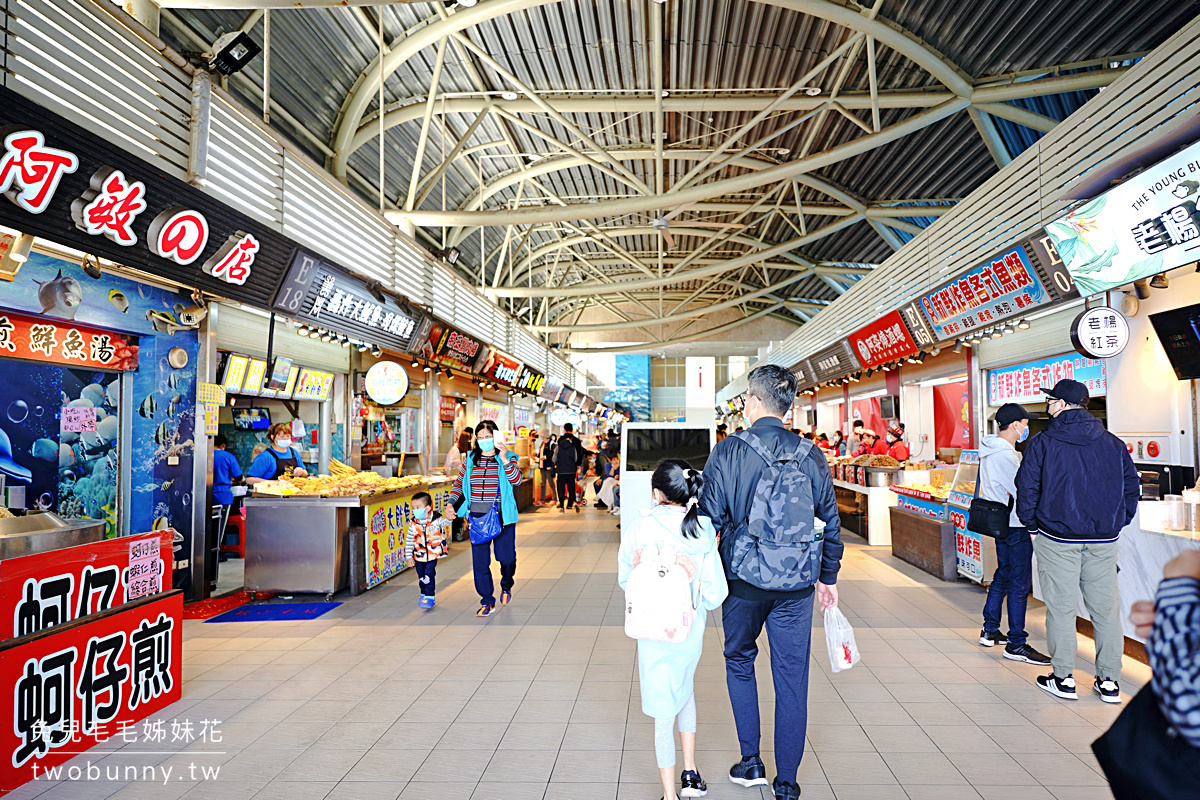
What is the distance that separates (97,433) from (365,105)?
208 inches

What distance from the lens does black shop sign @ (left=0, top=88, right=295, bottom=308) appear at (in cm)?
348

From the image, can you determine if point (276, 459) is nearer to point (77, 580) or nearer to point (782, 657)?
point (77, 580)

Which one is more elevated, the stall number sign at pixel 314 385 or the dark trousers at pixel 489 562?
the stall number sign at pixel 314 385

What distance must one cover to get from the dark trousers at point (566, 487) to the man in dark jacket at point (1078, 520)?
10.8 m

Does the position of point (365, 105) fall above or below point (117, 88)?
above

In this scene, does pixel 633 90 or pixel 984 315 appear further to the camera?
pixel 633 90

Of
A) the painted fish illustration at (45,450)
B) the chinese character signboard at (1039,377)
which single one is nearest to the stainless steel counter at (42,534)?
the painted fish illustration at (45,450)

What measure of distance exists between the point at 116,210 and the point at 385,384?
472cm

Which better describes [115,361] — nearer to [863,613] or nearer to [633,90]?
[863,613]

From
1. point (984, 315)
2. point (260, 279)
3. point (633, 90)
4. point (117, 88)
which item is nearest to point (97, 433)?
point (260, 279)

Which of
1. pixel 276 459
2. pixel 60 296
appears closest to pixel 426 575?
pixel 276 459

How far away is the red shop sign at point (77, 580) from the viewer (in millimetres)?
3088

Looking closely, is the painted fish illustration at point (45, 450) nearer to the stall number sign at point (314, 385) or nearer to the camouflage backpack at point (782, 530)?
the stall number sign at point (314, 385)

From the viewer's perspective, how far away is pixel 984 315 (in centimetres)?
807
